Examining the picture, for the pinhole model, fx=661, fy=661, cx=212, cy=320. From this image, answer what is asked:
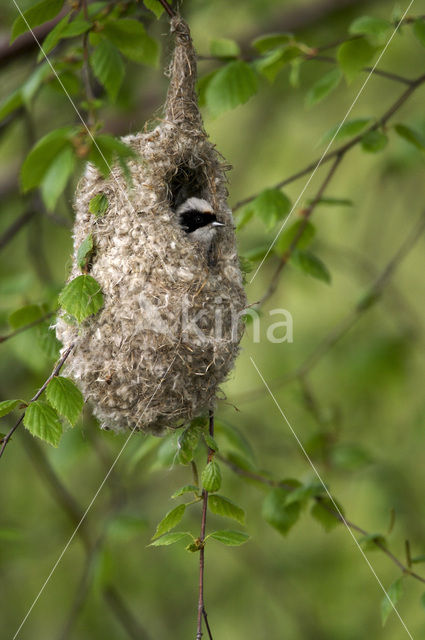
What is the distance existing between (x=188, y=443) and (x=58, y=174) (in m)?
0.92

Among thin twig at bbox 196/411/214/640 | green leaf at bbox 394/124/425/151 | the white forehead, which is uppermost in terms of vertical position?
the white forehead

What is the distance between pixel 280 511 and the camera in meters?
2.48

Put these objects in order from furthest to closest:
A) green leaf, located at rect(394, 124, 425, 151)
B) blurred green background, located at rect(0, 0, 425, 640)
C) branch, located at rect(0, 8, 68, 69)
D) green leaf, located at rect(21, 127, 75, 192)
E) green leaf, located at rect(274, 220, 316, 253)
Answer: blurred green background, located at rect(0, 0, 425, 640), branch, located at rect(0, 8, 68, 69), green leaf, located at rect(274, 220, 316, 253), green leaf, located at rect(394, 124, 425, 151), green leaf, located at rect(21, 127, 75, 192)

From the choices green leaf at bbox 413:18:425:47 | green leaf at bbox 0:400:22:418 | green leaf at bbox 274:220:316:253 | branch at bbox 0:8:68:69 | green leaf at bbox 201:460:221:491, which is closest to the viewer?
green leaf at bbox 0:400:22:418

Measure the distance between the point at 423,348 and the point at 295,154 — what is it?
2.12 metres

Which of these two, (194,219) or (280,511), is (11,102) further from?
(280,511)

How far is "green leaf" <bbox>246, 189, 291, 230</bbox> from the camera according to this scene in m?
2.39

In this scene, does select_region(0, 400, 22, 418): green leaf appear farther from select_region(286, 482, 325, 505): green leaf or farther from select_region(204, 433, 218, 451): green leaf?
select_region(286, 482, 325, 505): green leaf

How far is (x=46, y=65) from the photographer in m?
2.30

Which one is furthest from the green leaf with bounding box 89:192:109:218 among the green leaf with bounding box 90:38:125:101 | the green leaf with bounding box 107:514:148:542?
the green leaf with bounding box 107:514:148:542

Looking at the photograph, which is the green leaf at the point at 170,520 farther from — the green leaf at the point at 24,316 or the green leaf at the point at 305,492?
the green leaf at the point at 24,316

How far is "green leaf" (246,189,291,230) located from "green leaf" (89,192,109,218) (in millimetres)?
609

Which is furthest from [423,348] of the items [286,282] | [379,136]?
[379,136]

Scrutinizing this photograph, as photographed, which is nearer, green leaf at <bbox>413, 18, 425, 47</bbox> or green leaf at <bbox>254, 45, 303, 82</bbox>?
green leaf at <bbox>413, 18, 425, 47</bbox>
